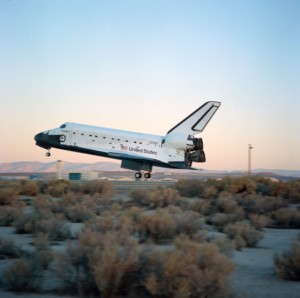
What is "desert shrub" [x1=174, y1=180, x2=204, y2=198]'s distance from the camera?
30125 mm

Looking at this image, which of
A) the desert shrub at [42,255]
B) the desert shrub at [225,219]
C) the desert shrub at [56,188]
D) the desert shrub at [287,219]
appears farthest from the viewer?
the desert shrub at [56,188]

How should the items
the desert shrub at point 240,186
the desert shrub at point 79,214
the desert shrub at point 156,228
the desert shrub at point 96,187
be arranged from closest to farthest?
1. the desert shrub at point 156,228
2. the desert shrub at point 79,214
3. the desert shrub at point 96,187
4. the desert shrub at point 240,186

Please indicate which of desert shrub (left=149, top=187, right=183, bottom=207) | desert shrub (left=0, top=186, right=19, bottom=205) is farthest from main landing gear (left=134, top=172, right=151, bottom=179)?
desert shrub (left=0, top=186, right=19, bottom=205)

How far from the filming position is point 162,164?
39406 millimetres

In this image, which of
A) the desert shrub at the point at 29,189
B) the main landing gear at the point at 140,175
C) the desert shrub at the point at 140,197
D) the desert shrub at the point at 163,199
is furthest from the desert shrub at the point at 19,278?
the main landing gear at the point at 140,175

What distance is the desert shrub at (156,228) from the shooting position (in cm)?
1377

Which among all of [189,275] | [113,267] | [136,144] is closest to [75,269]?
[113,267]

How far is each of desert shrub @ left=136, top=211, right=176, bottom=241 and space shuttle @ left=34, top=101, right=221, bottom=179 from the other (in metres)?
24.4

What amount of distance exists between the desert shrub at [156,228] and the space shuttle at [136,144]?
24394mm

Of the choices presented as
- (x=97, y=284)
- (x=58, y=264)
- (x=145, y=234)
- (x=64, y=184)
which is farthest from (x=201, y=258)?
(x=64, y=184)

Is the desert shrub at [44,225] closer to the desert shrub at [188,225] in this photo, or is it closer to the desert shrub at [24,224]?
the desert shrub at [24,224]

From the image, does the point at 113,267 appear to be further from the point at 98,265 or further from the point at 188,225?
the point at 188,225

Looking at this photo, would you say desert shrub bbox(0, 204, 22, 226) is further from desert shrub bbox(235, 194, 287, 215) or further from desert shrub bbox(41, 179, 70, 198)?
desert shrub bbox(41, 179, 70, 198)

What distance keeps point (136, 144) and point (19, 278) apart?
3047 cm
